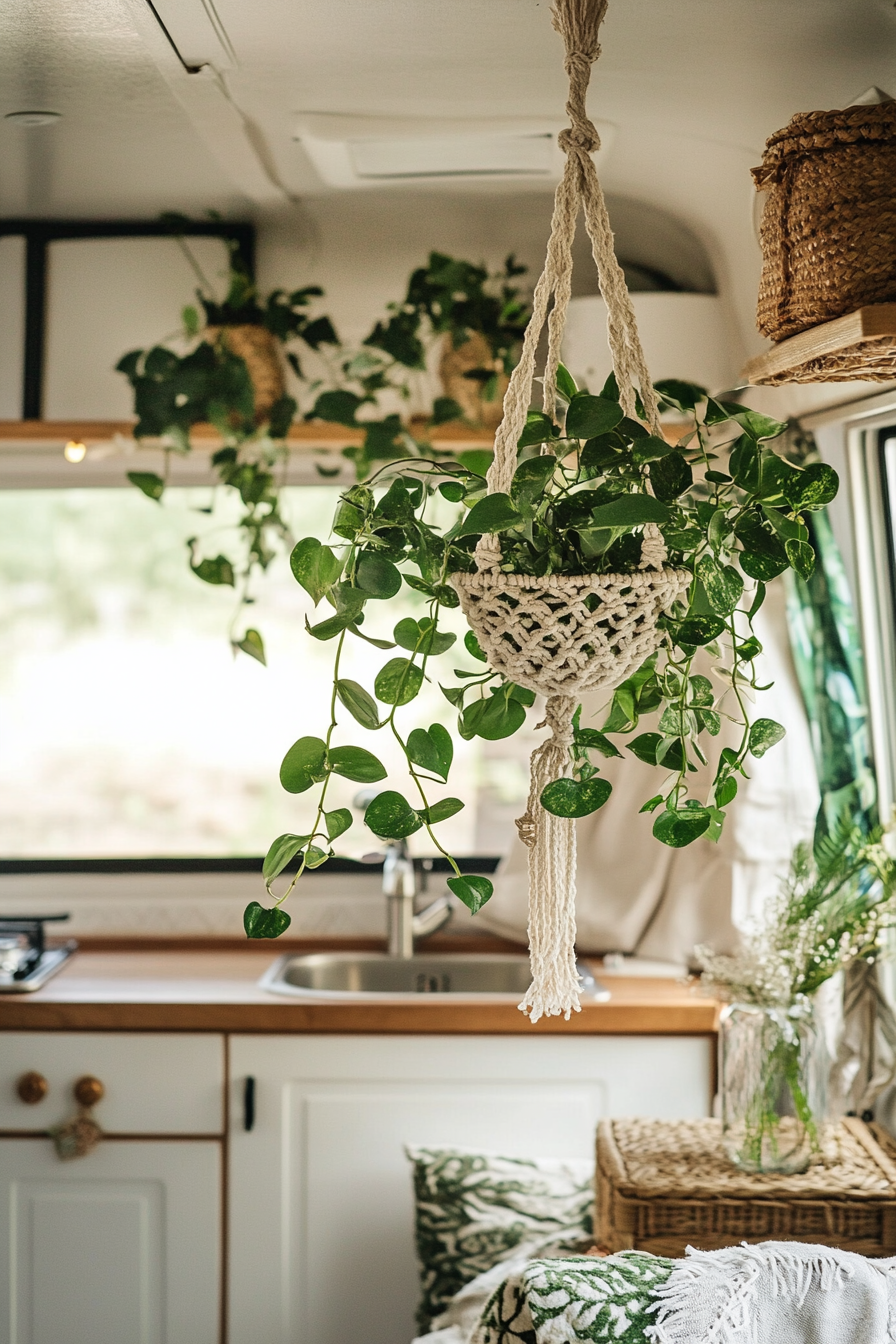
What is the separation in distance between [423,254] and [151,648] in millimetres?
1102

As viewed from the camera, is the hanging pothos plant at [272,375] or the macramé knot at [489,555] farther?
the hanging pothos plant at [272,375]

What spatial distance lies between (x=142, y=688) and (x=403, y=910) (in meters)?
0.84

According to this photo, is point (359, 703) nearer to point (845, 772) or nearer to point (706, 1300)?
point (706, 1300)

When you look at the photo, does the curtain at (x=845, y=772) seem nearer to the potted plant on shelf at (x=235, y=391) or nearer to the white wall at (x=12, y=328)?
the potted plant on shelf at (x=235, y=391)

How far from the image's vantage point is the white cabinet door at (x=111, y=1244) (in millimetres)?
2299

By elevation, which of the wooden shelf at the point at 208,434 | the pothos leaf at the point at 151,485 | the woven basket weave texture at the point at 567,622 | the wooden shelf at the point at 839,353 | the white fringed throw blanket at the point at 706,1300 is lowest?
the white fringed throw blanket at the point at 706,1300

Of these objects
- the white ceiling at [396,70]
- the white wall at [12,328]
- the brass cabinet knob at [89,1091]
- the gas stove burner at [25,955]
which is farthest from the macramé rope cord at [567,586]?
the white wall at [12,328]

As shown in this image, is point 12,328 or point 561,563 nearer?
point 561,563

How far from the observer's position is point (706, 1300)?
115 centimetres

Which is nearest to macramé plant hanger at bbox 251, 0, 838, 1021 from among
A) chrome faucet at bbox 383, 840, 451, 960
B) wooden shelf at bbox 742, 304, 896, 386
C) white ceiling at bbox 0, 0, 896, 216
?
wooden shelf at bbox 742, 304, 896, 386

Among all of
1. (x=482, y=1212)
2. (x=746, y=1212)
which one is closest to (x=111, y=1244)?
(x=482, y=1212)

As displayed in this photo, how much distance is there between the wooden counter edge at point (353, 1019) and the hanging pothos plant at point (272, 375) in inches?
30.9

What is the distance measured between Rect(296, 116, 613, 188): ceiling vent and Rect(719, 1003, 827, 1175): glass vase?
1368mm

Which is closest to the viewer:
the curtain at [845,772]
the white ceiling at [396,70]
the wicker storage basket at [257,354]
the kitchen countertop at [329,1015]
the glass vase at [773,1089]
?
the white ceiling at [396,70]
